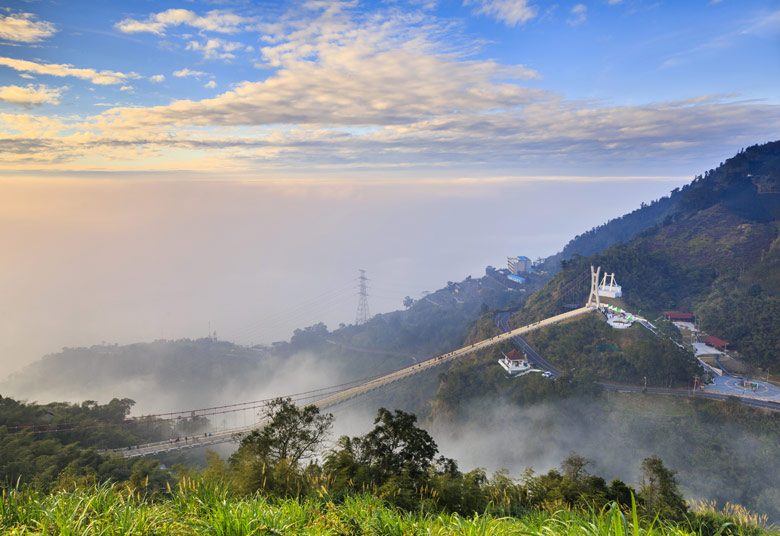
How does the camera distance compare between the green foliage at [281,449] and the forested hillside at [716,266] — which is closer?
the green foliage at [281,449]

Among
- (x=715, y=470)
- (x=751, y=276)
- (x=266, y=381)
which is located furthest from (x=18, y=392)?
(x=751, y=276)

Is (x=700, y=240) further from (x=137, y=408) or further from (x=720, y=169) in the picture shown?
(x=137, y=408)

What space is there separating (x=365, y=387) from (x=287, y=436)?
58.6ft

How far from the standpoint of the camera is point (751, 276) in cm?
3522

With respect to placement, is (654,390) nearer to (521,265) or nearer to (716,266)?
(716,266)

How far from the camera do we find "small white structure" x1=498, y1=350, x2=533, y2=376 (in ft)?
94.3

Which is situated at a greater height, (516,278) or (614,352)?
(516,278)

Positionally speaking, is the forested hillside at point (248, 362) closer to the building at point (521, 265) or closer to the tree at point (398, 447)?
the building at point (521, 265)

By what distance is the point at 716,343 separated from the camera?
29625mm

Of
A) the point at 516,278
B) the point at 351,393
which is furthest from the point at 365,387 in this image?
the point at 516,278

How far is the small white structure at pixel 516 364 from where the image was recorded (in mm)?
28734

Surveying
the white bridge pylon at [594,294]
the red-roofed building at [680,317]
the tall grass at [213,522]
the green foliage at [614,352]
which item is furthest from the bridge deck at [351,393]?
the tall grass at [213,522]

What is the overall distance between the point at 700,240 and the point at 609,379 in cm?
2560

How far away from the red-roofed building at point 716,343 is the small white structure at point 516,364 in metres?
12.9
